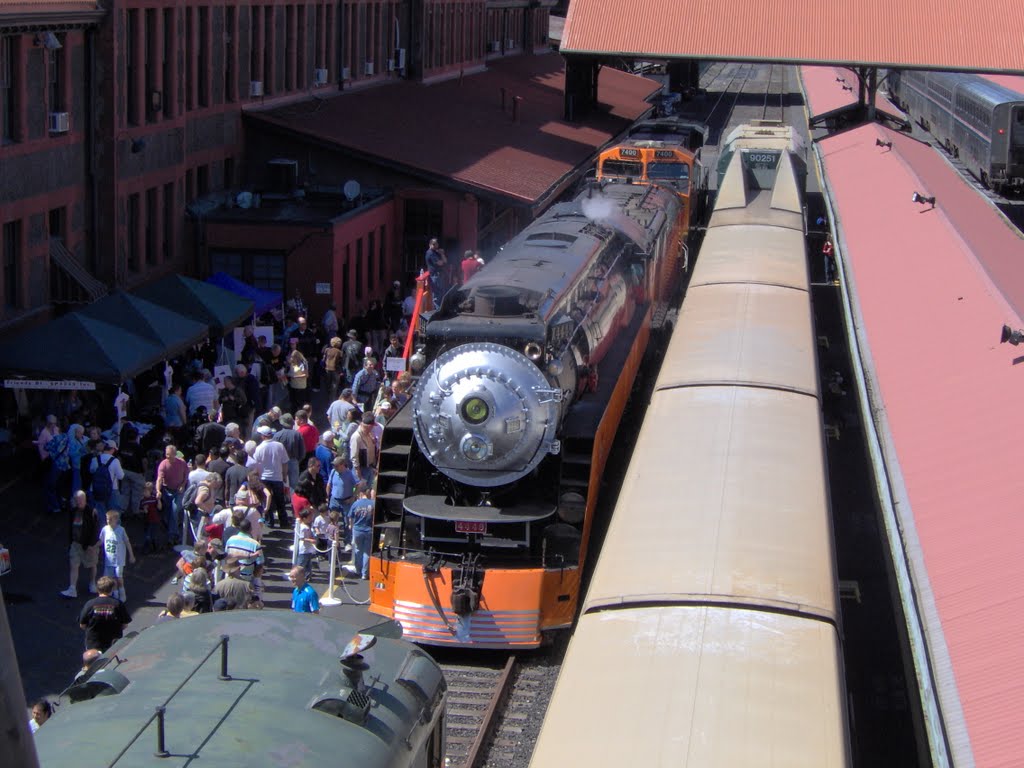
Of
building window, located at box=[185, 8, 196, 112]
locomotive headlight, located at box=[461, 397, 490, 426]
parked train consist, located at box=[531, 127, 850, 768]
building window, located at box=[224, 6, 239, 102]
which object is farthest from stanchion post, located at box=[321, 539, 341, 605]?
building window, located at box=[224, 6, 239, 102]

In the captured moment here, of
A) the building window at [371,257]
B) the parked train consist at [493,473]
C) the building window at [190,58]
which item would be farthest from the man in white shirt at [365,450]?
the building window at [371,257]

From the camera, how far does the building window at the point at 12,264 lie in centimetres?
1923

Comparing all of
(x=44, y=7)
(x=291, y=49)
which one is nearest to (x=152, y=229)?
(x=44, y=7)

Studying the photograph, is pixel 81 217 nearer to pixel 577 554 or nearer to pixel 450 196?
pixel 450 196

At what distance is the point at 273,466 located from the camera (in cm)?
1612

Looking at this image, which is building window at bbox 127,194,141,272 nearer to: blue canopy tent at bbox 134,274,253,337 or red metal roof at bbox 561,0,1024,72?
blue canopy tent at bbox 134,274,253,337

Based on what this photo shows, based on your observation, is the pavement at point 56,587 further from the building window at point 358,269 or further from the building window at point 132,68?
the building window at point 358,269

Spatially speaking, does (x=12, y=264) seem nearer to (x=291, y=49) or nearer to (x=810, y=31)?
(x=291, y=49)

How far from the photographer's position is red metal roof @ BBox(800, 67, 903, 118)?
40625mm

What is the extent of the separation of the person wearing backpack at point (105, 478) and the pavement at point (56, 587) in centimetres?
73

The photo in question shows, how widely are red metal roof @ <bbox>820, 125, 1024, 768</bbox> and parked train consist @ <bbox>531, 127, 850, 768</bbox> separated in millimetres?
658

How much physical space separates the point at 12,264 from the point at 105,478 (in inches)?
225

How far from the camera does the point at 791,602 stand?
8.69m

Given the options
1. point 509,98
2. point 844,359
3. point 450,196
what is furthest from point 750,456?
point 509,98
